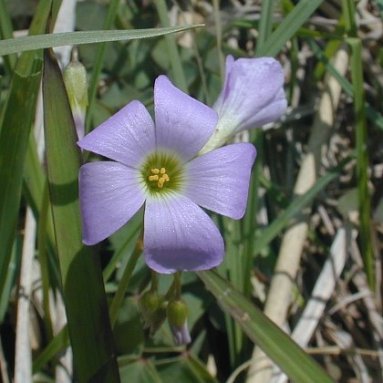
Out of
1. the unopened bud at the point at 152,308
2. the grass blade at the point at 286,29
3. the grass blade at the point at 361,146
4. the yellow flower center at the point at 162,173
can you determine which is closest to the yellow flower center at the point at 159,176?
the yellow flower center at the point at 162,173

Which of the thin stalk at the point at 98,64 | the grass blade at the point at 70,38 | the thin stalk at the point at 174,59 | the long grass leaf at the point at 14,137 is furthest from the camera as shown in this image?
the thin stalk at the point at 174,59

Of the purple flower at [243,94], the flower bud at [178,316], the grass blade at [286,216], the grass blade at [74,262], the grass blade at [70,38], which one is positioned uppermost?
the grass blade at [70,38]

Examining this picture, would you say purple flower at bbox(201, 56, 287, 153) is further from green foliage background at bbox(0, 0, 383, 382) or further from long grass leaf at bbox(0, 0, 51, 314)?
long grass leaf at bbox(0, 0, 51, 314)

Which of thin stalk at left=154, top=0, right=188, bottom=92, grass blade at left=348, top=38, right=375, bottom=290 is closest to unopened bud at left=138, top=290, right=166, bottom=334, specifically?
thin stalk at left=154, top=0, right=188, bottom=92

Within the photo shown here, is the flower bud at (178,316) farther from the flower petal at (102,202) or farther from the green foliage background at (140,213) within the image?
the flower petal at (102,202)

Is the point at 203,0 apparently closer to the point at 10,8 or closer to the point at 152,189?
the point at 10,8
